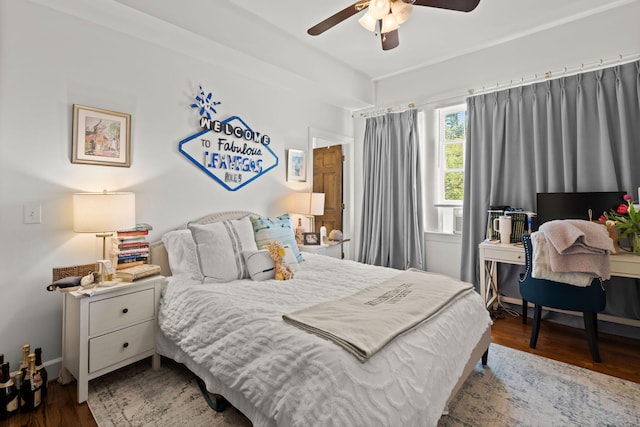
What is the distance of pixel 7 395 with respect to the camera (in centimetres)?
173

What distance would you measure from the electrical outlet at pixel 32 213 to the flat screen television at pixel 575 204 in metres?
4.16

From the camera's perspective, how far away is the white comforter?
115cm

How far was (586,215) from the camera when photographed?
2.83 metres

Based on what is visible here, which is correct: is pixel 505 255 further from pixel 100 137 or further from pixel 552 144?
pixel 100 137

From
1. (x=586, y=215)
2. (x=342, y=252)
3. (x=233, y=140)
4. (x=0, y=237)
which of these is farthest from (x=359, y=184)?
(x=0, y=237)

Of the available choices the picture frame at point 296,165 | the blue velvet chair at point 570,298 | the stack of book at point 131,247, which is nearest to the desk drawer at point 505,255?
the blue velvet chair at point 570,298

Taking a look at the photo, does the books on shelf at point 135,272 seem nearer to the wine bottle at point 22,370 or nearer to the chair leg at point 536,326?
the wine bottle at point 22,370

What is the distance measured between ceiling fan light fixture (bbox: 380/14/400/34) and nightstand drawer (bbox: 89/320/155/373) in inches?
103

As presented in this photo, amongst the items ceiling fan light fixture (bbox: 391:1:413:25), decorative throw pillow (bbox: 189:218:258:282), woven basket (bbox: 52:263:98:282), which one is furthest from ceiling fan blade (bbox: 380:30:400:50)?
woven basket (bbox: 52:263:98:282)

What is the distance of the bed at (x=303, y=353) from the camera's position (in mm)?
1158

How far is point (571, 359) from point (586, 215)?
4.20 feet

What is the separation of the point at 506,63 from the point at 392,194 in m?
1.94

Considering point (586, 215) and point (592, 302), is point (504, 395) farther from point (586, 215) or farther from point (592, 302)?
point (586, 215)

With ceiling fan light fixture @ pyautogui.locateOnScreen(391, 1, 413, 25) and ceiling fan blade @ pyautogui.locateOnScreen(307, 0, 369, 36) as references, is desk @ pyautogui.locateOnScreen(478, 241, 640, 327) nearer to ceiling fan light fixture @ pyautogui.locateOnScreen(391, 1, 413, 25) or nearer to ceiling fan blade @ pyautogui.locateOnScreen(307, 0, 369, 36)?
ceiling fan light fixture @ pyautogui.locateOnScreen(391, 1, 413, 25)
